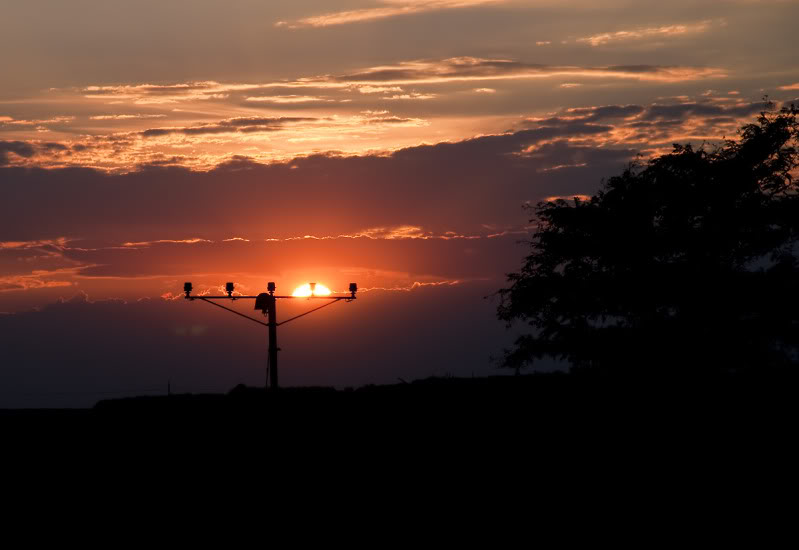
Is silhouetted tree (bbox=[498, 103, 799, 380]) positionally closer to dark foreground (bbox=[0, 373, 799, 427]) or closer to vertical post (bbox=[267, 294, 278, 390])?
vertical post (bbox=[267, 294, 278, 390])

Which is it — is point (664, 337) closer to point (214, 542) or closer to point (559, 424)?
point (559, 424)

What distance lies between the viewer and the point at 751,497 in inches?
808

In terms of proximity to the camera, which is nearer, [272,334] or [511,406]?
[511,406]

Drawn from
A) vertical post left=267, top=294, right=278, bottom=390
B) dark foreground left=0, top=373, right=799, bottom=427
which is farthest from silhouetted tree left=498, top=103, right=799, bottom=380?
dark foreground left=0, top=373, right=799, bottom=427

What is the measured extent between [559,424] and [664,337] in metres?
32.7

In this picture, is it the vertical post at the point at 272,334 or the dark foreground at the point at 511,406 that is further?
the vertical post at the point at 272,334

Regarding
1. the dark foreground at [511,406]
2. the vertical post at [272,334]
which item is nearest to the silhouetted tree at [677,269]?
the vertical post at [272,334]

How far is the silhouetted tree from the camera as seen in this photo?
56031mm

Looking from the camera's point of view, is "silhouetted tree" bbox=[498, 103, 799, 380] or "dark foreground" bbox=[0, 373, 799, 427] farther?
"silhouetted tree" bbox=[498, 103, 799, 380]

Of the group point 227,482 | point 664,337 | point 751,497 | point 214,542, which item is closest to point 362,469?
point 227,482

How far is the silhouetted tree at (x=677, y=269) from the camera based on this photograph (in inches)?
2206

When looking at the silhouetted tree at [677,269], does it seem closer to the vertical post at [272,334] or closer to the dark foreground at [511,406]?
the vertical post at [272,334]

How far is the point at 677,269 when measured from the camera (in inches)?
2260

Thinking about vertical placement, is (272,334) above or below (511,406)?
above
